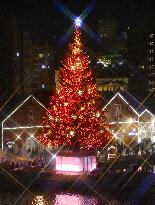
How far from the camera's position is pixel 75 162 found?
31.6 meters

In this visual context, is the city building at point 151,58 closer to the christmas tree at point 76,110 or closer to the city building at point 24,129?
the city building at point 24,129

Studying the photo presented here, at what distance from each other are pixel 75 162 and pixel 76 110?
10.0ft

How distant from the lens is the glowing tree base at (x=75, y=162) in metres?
31.5

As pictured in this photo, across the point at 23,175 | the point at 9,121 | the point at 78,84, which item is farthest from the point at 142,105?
the point at 23,175

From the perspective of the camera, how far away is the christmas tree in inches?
1277

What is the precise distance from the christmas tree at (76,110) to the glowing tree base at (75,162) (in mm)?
828

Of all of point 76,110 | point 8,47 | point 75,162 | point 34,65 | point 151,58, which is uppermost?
point 151,58

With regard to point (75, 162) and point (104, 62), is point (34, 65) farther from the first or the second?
point (75, 162)

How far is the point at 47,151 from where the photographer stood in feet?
132

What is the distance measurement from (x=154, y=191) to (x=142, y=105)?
28608 mm

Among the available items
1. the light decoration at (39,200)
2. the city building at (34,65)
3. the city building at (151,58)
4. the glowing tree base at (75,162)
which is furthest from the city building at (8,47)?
the light decoration at (39,200)

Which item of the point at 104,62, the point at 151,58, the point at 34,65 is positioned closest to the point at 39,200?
the point at 34,65

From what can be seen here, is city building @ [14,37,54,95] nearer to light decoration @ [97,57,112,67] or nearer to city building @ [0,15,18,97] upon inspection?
city building @ [0,15,18,97]

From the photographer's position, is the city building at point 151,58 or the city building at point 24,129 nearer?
the city building at point 24,129
